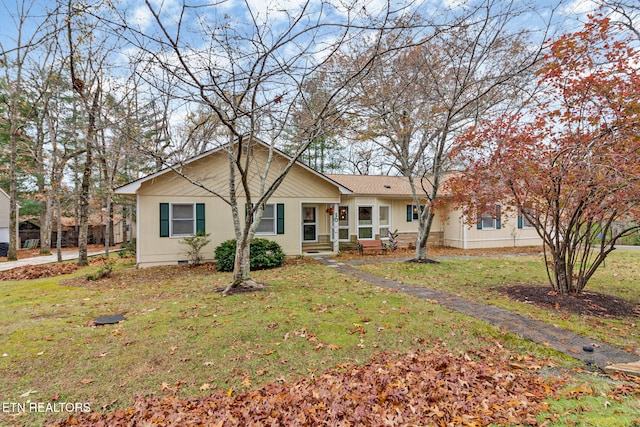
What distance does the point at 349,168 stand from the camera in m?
28.1

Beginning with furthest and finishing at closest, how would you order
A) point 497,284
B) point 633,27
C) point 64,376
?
point 497,284
point 633,27
point 64,376

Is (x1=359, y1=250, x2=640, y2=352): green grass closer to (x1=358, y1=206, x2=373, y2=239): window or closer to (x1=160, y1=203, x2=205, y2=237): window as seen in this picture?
(x1=358, y1=206, x2=373, y2=239): window

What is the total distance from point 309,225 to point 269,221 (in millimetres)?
2839

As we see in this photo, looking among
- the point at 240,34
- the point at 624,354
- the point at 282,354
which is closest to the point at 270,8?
the point at 240,34

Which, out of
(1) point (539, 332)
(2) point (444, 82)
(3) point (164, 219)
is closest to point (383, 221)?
(2) point (444, 82)

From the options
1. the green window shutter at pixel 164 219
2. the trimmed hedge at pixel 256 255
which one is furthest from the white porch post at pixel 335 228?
the green window shutter at pixel 164 219

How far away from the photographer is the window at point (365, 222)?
629 inches

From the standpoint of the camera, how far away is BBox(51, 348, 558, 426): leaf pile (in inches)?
106

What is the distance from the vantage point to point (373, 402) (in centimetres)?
297

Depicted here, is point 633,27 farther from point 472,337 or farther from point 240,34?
point 240,34

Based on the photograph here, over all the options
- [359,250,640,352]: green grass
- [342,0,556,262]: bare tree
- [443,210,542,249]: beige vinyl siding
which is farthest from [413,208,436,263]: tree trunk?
[443,210,542,249]: beige vinyl siding

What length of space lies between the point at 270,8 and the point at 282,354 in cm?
526

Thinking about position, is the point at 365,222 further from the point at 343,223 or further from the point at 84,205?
the point at 84,205

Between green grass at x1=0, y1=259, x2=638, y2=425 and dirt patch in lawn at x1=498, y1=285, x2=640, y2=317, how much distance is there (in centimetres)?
107
